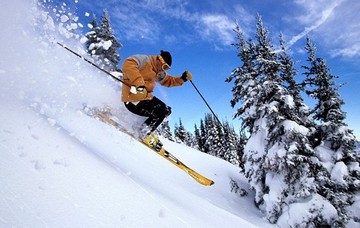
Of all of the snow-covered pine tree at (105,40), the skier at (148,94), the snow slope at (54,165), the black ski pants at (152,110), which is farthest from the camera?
the snow-covered pine tree at (105,40)

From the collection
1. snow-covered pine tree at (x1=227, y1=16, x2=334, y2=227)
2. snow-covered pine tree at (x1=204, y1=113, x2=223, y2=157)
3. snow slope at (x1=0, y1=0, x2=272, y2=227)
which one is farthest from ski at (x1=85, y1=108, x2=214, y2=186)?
snow-covered pine tree at (x1=204, y1=113, x2=223, y2=157)

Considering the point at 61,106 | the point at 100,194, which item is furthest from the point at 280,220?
the point at 100,194

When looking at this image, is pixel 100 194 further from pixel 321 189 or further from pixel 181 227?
pixel 321 189

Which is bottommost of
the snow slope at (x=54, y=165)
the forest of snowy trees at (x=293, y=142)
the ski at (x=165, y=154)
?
the snow slope at (x=54, y=165)

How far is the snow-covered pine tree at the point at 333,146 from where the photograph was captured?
1417 centimetres

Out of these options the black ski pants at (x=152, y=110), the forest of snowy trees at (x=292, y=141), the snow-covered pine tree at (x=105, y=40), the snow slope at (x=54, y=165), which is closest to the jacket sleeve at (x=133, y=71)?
the black ski pants at (x=152, y=110)

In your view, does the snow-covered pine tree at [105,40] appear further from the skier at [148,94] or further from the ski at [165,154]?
the skier at [148,94]

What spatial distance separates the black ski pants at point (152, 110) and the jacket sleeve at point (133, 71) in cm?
84

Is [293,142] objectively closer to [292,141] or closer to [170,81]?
[292,141]

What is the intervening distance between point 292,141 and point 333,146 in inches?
116

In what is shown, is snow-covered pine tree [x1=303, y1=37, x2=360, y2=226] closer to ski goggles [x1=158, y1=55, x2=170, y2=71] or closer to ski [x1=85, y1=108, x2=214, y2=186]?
ski [x1=85, y1=108, x2=214, y2=186]

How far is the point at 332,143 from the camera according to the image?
16234mm

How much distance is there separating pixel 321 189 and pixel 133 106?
11288 mm

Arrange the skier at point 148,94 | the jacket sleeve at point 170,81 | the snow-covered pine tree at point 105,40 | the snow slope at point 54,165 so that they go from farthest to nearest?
the snow-covered pine tree at point 105,40, the jacket sleeve at point 170,81, the skier at point 148,94, the snow slope at point 54,165
